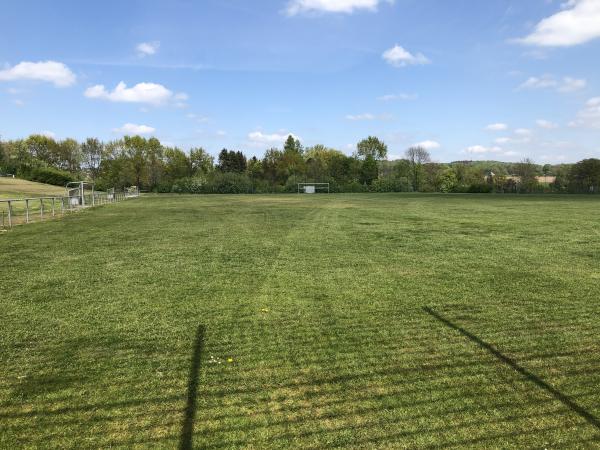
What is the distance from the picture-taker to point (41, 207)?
18.3 metres

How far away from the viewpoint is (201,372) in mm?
3779

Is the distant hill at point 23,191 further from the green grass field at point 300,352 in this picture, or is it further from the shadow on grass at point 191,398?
the shadow on grass at point 191,398

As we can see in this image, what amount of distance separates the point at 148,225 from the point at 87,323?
11502 mm

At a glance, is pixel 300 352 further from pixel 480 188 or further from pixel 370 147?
pixel 370 147

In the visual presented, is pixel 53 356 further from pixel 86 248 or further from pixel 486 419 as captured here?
pixel 86 248

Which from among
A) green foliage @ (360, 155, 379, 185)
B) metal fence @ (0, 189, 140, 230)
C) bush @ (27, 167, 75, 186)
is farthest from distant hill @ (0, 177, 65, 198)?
green foliage @ (360, 155, 379, 185)

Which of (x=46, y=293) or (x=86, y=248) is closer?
(x=46, y=293)

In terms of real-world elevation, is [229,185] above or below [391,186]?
above

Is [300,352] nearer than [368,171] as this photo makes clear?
Yes

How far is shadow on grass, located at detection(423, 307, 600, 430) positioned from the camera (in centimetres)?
306

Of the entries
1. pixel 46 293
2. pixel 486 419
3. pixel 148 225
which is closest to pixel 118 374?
pixel 486 419

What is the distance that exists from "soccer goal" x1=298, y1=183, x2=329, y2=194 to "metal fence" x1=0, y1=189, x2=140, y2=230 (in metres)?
29.1

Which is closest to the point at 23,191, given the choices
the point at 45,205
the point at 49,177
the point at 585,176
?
the point at 45,205

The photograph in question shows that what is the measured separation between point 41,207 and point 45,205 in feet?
29.5
